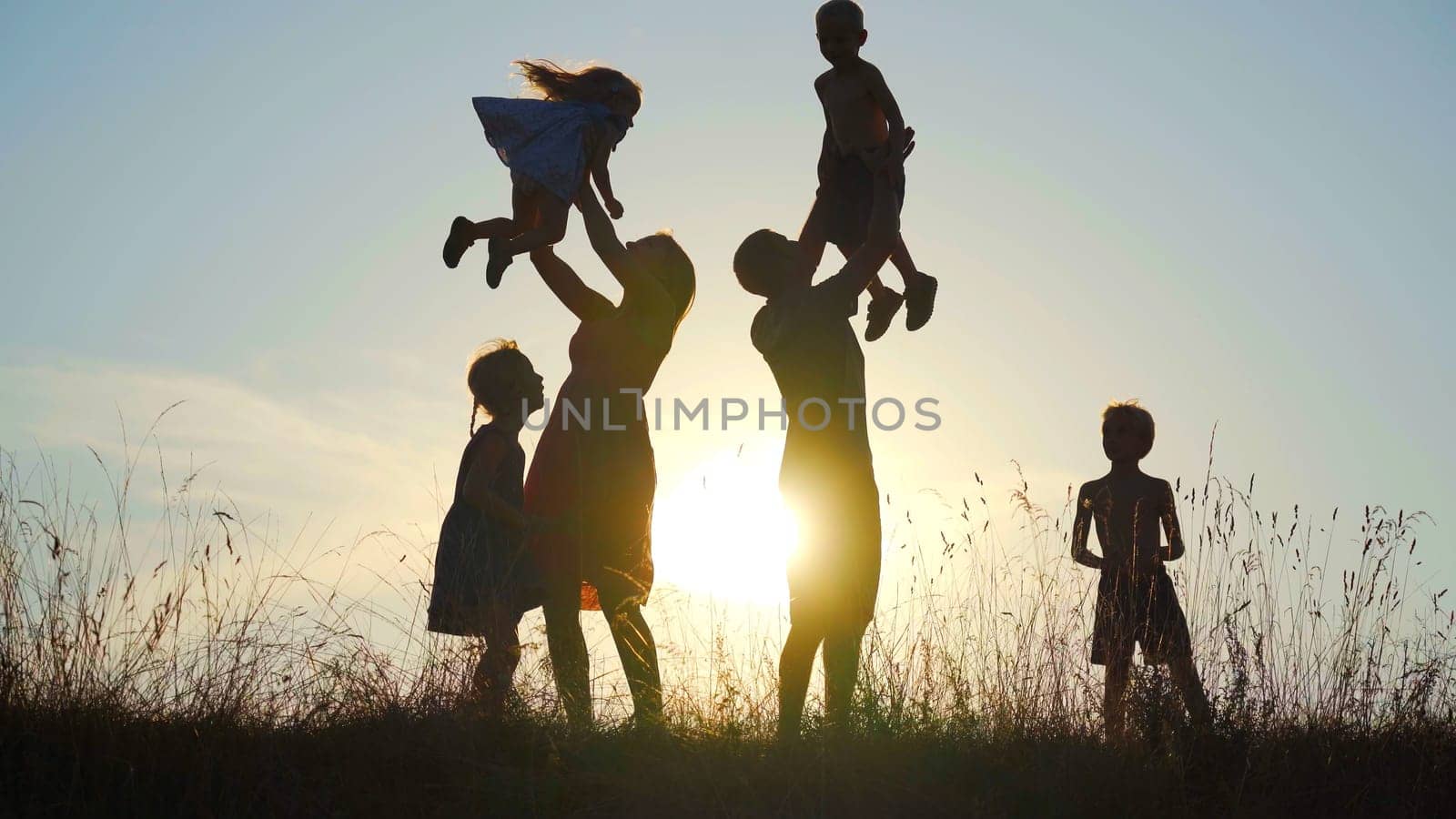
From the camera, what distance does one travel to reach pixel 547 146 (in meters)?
5.51

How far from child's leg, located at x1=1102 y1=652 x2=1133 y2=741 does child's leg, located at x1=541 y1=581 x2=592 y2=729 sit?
201cm

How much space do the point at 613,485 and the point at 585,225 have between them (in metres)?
1.11

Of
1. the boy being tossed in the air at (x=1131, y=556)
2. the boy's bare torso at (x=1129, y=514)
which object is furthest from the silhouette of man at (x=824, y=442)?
the boy's bare torso at (x=1129, y=514)

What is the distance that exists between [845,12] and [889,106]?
16.0 inches

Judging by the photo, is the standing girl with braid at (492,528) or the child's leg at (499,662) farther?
the standing girl with braid at (492,528)

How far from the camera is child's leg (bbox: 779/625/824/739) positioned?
4.80 metres

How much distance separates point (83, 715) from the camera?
430 cm

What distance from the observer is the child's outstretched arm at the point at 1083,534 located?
6.24 m

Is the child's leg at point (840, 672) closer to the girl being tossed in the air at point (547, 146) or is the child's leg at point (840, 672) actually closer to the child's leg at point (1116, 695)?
the child's leg at point (1116, 695)

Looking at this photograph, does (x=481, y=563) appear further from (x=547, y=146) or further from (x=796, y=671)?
(x=547, y=146)

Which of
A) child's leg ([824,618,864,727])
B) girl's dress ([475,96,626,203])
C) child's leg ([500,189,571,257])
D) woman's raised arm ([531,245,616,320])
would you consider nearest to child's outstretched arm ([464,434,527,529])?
woman's raised arm ([531,245,616,320])

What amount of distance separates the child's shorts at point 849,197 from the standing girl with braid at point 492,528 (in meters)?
1.45

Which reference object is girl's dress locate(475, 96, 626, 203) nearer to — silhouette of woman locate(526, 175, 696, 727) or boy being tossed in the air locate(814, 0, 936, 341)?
silhouette of woman locate(526, 175, 696, 727)

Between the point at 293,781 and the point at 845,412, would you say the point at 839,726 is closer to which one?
the point at 845,412
